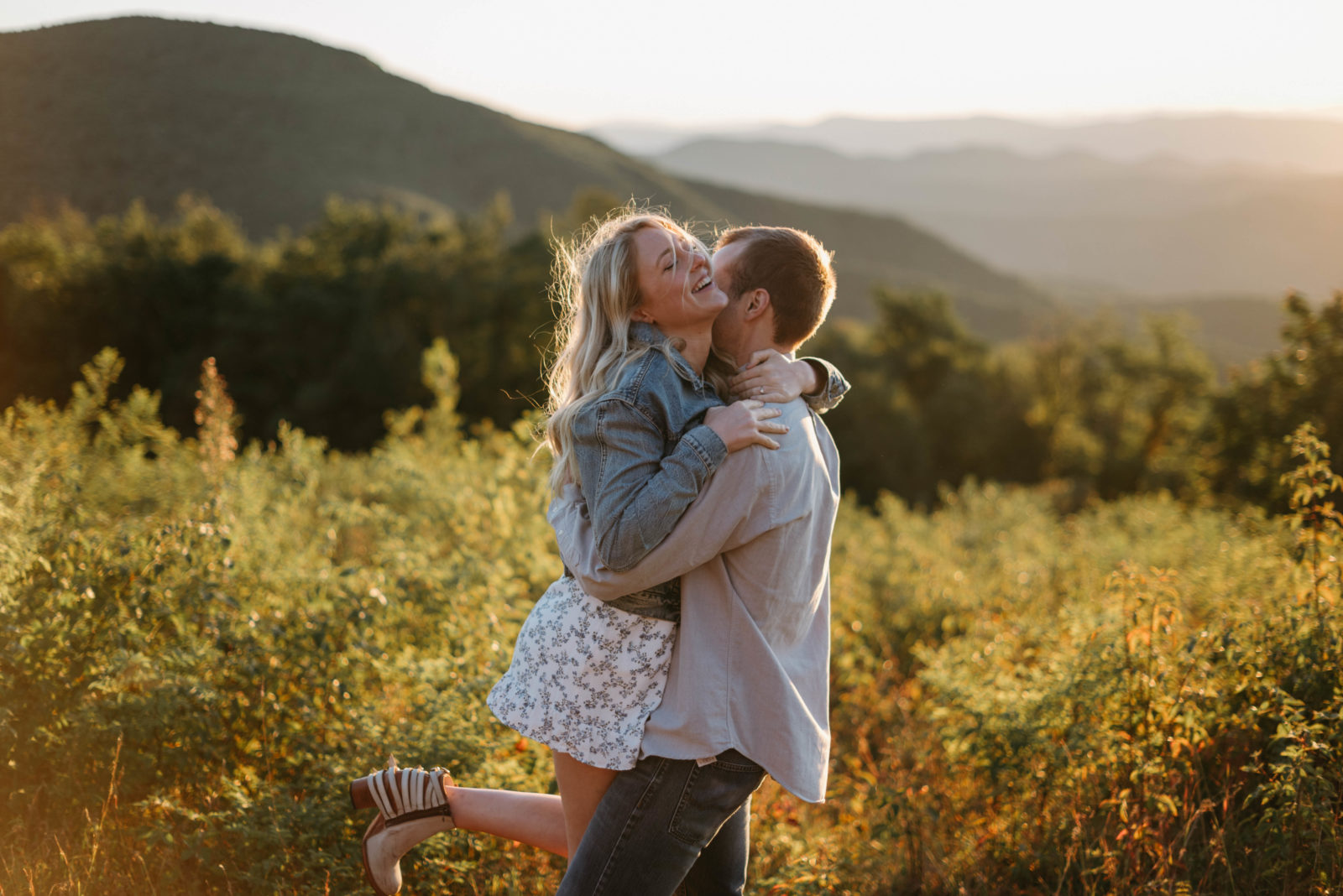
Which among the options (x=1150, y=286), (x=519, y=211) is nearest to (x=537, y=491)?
(x=519, y=211)

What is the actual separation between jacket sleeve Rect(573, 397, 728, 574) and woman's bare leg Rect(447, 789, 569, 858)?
39.1 inches

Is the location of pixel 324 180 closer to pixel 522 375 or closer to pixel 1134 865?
pixel 522 375

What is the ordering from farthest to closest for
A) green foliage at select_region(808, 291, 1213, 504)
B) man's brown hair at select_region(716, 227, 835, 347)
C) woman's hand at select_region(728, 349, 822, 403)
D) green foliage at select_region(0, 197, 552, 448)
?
green foliage at select_region(808, 291, 1213, 504) → green foliage at select_region(0, 197, 552, 448) → man's brown hair at select_region(716, 227, 835, 347) → woman's hand at select_region(728, 349, 822, 403)

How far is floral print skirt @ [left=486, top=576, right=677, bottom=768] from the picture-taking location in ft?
6.66

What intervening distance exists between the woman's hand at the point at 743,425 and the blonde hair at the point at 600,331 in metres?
0.23

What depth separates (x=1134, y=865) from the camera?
2797 millimetres

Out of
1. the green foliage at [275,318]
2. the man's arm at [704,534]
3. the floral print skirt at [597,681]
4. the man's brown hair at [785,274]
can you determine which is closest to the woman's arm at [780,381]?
the man's brown hair at [785,274]

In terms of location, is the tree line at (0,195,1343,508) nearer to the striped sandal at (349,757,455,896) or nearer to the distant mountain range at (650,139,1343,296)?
the striped sandal at (349,757,455,896)

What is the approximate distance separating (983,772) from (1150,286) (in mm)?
144022

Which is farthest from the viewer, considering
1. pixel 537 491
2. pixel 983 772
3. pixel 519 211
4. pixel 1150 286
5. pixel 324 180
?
pixel 1150 286

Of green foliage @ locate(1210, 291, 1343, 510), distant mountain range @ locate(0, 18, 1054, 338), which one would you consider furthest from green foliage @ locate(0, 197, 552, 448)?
green foliage @ locate(1210, 291, 1343, 510)

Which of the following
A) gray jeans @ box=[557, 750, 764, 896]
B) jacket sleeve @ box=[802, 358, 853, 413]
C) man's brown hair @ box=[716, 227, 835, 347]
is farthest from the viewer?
jacket sleeve @ box=[802, 358, 853, 413]

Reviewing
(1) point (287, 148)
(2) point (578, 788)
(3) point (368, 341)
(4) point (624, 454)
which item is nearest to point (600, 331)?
(4) point (624, 454)

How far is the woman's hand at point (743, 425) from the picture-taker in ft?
6.33
